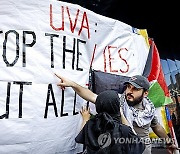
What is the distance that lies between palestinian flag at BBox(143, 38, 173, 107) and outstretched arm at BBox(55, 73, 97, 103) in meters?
0.88

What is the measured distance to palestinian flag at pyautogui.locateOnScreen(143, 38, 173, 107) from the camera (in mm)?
2512

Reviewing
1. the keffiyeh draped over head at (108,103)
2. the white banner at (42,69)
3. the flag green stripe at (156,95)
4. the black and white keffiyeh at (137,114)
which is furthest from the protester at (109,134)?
the flag green stripe at (156,95)

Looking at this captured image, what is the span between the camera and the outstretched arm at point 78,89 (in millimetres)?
1686

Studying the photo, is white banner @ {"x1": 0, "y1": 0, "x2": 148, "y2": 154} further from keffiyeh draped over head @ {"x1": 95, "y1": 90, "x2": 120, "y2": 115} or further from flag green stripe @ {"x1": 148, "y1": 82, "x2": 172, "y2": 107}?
flag green stripe @ {"x1": 148, "y1": 82, "x2": 172, "y2": 107}

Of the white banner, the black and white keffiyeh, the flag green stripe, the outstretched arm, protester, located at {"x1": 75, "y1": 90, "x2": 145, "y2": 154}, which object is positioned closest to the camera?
protester, located at {"x1": 75, "y1": 90, "x2": 145, "y2": 154}

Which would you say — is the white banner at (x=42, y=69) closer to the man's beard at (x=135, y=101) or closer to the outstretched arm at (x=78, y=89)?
the outstretched arm at (x=78, y=89)

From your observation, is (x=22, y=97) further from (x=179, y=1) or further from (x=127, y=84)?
(x=179, y=1)

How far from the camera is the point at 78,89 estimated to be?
176 cm

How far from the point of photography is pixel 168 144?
8.07 ft

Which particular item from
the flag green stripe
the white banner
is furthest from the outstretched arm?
the flag green stripe

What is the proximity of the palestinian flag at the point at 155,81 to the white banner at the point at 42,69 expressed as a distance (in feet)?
2.44

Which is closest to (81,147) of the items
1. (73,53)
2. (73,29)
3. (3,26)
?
(73,53)

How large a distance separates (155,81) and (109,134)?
1299mm

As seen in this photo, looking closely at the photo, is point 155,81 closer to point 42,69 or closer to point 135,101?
point 135,101
